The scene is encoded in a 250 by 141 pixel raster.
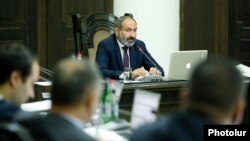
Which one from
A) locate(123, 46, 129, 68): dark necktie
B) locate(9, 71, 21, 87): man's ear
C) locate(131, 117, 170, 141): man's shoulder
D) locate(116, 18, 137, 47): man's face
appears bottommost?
locate(131, 117, 170, 141): man's shoulder

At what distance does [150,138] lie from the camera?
1.49 meters

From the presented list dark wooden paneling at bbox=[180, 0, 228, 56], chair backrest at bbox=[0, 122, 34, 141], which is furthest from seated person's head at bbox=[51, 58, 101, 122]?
dark wooden paneling at bbox=[180, 0, 228, 56]

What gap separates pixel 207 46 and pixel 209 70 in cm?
503

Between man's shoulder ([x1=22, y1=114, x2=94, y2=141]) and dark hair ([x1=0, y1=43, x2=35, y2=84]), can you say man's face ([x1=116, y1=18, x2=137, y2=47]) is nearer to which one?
dark hair ([x1=0, y1=43, x2=35, y2=84])

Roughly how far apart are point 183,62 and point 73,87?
7.84 ft

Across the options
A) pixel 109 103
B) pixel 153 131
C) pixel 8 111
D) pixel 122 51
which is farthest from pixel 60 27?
pixel 153 131

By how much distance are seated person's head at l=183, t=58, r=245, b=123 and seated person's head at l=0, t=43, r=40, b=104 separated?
967 mm

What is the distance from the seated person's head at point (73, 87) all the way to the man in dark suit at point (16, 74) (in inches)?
17.8

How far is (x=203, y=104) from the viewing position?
1.45 metres

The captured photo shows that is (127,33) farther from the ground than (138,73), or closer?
farther from the ground

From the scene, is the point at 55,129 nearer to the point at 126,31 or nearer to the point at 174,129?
the point at 174,129

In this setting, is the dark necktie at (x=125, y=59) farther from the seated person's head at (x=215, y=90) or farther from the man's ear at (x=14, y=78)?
the seated person's head at (x=215, y=90)

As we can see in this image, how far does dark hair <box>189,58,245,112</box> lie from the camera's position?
4.73ft

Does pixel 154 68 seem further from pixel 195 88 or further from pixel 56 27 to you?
pixel 195 88
